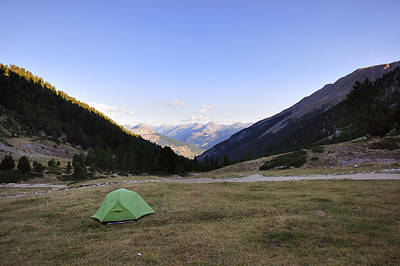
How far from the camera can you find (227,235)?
9.88m

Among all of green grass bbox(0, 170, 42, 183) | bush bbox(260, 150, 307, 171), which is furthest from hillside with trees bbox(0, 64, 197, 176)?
bush bbox(260, 150, 307, 171)

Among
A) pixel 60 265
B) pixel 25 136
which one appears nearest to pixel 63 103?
pixel 25 136

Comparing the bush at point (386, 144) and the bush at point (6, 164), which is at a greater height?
the bush at point (6, 164)

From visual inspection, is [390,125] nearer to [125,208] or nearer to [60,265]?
[125,208]

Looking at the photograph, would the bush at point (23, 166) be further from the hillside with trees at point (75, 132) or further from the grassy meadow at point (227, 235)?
the grassy meadow at point (227, 235)

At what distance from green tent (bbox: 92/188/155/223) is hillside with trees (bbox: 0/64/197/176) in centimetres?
5291

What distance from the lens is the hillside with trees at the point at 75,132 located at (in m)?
73.8

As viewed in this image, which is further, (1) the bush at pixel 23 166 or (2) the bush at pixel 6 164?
(1) the bush at pixel 23 166

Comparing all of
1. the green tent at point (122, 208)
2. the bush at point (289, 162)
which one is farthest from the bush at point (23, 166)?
the bush at point (289, 162)

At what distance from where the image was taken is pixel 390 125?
6000 centimetres

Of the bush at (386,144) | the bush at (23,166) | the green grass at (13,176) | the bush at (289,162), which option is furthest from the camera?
the bush at (289,162)

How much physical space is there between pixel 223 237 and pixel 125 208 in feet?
29.5

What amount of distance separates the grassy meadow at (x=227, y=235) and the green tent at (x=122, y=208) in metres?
0.65

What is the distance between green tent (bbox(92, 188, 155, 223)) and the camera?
15031mm
